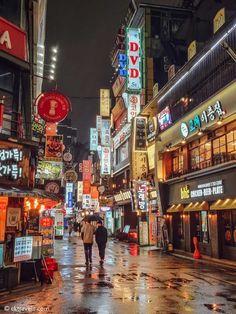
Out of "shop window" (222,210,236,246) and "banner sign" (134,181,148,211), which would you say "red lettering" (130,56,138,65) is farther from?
"shop window" (222,210,236,246)

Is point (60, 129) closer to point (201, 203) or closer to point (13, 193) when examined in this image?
point (201, 203)

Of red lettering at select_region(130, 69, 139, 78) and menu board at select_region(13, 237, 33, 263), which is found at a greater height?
red lettering at select_region(130, 69, 139, 78)

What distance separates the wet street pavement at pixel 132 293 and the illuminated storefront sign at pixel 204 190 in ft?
21.5

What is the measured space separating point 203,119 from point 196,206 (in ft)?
18.2

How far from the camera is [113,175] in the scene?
55.9m

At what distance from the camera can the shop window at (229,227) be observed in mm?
21422

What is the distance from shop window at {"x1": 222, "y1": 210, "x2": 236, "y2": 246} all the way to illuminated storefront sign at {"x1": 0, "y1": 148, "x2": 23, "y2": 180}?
13.0 m

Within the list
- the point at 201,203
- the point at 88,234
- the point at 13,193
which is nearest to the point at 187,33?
the point at 201,203

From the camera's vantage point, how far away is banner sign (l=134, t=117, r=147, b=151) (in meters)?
33.2

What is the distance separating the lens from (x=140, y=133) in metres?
33.3

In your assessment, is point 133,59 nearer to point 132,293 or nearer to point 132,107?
point 132,107

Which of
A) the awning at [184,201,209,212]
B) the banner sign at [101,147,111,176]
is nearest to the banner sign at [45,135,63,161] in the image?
the awning at [184,201,209,212]

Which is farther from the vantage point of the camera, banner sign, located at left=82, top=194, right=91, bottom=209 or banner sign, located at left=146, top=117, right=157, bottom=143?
banner sign, located at left=82, top=194, right=91, bottom=209

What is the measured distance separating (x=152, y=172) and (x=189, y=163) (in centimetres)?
666
